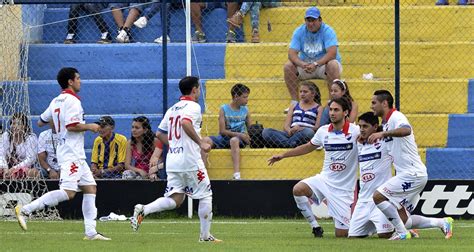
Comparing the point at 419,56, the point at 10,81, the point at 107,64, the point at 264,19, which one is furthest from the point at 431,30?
the point at 10,81

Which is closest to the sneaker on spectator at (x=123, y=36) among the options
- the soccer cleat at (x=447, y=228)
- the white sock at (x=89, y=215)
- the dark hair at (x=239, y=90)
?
the dark hair at (x=239, y=90)

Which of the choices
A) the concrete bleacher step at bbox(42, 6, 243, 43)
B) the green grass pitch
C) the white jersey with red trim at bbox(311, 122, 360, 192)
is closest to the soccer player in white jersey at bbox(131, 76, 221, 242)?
the green grass pitch

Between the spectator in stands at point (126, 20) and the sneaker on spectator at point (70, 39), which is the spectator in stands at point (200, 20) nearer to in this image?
the spectator in stands at point (126, 20)

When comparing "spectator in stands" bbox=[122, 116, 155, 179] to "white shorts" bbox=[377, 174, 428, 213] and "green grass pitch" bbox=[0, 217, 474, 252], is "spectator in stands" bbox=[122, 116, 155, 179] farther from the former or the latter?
"white shorts" bbox=[377, 174, 428, 213]

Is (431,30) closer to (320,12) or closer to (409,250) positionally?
(320,12)

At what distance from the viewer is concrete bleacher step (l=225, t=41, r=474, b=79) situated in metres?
19.9

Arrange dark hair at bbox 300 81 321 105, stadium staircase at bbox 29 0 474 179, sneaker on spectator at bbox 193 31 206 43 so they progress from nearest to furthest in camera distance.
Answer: dark hair at bbox 300 81 321 105, stadium staircase at bbox 29 0 474 179, sneaker on spectator at bbox 193 31 206 43

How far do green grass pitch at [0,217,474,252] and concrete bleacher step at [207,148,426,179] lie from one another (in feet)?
3.61

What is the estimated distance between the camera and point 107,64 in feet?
67.9

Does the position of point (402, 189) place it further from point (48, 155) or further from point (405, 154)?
point (48, 155)

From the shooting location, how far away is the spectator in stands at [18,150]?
58.7 feet

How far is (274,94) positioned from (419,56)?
95.6 inches

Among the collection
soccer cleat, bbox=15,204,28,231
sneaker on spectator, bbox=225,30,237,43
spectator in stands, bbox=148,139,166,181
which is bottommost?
soccer cleat, bbox=15,204,28,231

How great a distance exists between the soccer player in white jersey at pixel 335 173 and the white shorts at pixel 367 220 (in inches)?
4.1
